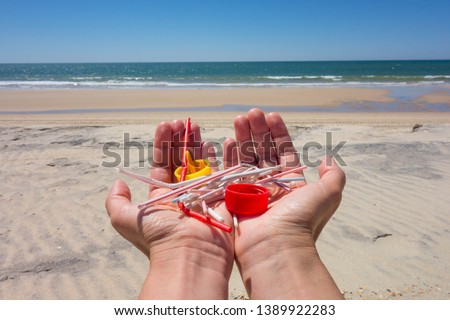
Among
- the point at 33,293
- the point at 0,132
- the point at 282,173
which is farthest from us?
the point at 0,132

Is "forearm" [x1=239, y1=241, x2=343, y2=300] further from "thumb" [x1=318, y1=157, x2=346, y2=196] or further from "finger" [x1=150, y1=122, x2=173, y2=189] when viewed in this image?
"finger" [x1=150, y1=122, x2=173, y2=189]

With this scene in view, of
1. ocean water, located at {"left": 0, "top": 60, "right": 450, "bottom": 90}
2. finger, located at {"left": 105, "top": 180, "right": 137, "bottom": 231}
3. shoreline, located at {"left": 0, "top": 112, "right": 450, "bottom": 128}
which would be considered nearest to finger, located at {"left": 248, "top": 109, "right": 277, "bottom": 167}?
finger, located at {"left": 105, "top": 180, "right": 137, "bottom": 231}

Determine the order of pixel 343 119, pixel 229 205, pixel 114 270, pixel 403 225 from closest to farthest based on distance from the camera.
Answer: pixel 229 205
pixel 114 270
pixel 403 225
pixel 343 119

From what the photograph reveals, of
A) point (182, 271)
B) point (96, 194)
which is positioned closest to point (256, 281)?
point (182, 271)

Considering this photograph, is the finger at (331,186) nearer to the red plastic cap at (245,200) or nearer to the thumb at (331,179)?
the thumb at (331,179)

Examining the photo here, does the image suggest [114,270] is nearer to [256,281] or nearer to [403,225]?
[256,281]

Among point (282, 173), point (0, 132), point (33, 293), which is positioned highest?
point (282, 173)

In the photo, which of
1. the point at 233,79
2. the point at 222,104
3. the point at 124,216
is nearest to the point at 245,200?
the point at 124,216

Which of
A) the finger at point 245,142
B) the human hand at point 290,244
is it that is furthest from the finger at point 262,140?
the human hand at point 290,244
